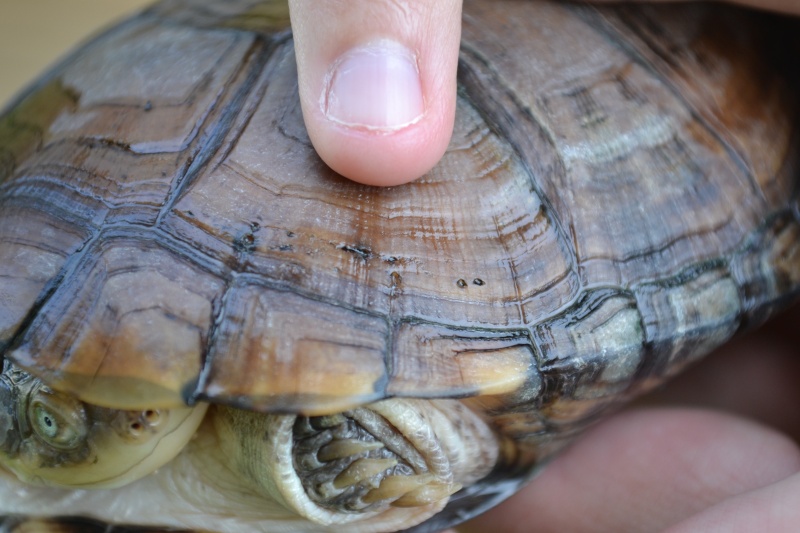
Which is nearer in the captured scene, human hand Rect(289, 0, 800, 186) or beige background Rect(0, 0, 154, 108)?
human hand Rect(289, 0, 800, 186)

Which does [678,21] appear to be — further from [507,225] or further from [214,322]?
[214,322]

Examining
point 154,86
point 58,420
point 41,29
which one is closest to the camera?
point 58,420

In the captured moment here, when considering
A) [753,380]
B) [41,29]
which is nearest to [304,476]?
[753,380]

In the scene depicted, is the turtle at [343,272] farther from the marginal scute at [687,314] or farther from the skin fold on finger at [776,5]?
the skin fold on finger at [776,5]

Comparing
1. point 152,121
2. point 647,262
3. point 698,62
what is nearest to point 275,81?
point 152,121

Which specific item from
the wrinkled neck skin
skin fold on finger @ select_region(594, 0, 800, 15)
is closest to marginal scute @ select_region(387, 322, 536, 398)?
the wrinkled neck skin

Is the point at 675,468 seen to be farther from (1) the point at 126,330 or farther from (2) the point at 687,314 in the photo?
(1) the point at 126,330

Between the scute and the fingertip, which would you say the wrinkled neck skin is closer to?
the scute
